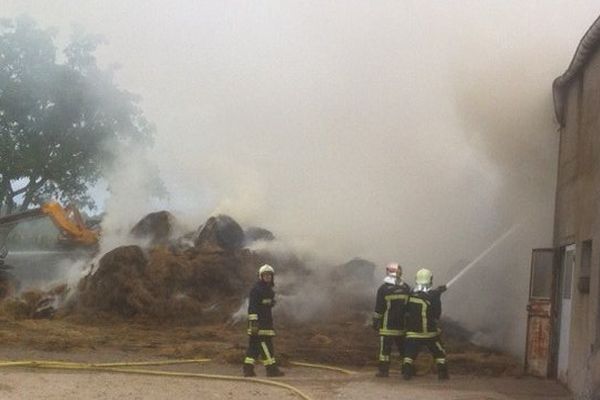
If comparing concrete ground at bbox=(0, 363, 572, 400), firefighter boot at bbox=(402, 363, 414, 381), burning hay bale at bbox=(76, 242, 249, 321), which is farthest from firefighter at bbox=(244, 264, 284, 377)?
burning hay bale at bbox=(76, 242, 249, 321)

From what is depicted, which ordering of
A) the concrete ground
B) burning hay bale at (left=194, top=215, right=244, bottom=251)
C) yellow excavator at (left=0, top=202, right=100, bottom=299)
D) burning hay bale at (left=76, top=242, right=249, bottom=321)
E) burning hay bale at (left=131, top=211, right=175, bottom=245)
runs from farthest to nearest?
burning hay bale at (left=131, top=211, right=175, bottom=245) → burning hay bale at (left=194, top=215, right=244, bottom=251) → yellow excavator at (left=0, top=202, right=100, bottom=299) → burning hay bale at (left=76, top=242, right=249, bottom=321) → the concrete ground

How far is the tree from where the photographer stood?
84.9 ft

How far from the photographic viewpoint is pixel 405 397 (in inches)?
372

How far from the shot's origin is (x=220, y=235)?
65.3 ft

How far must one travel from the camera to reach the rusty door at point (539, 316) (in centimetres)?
1195

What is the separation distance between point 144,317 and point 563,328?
9214 millimetres

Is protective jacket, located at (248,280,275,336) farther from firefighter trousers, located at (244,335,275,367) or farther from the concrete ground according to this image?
the concrete ground

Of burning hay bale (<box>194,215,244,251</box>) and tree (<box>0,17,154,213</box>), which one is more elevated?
tree (<box>0,17,154,213</box>)

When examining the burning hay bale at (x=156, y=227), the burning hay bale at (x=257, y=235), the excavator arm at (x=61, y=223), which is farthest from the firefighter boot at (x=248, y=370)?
the excavator arm at (x=61, y=223)

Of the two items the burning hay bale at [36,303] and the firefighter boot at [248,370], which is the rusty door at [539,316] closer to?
the firefighter boot at [248,370]

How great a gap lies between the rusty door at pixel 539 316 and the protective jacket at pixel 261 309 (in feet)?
13.1

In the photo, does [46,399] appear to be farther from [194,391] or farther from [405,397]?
[405,397]

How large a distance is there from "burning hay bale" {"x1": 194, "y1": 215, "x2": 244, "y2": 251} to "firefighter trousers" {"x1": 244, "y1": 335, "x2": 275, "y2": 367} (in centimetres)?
845

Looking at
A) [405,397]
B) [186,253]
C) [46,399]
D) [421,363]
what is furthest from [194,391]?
[186,253]
